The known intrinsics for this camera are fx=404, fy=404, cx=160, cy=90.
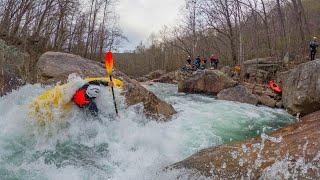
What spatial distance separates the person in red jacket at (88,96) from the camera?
7.30 metres

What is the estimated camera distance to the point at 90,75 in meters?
9.75

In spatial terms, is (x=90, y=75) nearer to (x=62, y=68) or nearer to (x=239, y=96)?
(x=62, y=68)

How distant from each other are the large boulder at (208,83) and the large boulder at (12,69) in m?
7.79

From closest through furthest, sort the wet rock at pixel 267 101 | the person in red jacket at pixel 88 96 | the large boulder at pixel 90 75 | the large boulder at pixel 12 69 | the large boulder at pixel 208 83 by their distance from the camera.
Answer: the person in red jacket at pixel 88 96 < the large boulder at pixel 90 75 < the large boulder at pixel 12 69 < the wet rock at pixel 267 101 < the large boulder at pixel 208 83

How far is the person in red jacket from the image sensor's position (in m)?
7.30

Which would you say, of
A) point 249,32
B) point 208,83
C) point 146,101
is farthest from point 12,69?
point 249,32

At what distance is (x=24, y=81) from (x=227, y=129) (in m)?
6.53

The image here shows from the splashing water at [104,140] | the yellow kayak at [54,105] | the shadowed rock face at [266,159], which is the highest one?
the yellow kayak at [54,105]

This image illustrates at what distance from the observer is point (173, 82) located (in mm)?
28578

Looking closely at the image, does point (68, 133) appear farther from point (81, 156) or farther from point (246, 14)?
point (246, 14)

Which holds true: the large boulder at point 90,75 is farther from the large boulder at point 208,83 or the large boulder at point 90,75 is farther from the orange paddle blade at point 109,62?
the large boulder at point 208,83

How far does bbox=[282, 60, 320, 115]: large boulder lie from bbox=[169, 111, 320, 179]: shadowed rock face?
5804 millimetres

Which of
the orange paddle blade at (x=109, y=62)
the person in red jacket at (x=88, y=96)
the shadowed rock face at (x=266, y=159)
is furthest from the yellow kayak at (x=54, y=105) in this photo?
the shadowed rock face at (x=266, y=159)

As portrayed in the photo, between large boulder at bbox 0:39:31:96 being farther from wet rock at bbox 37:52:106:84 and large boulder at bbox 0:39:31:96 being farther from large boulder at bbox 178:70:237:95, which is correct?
large boulder at bbox 178:70:237:95
